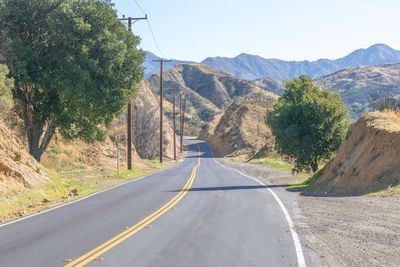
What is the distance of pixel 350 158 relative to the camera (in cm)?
2541

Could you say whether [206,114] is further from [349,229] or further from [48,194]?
[349,229]

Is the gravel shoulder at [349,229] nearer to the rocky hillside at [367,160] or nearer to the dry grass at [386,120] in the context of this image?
the rocky hillside at [367,160]

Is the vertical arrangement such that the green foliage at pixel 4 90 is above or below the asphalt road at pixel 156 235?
above

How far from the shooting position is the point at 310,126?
32969mm

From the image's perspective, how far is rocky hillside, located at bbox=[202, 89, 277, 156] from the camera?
11350 cm

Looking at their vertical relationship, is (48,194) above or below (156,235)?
below

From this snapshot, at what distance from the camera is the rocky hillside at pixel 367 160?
71.3 ft

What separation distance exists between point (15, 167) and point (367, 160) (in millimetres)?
14592

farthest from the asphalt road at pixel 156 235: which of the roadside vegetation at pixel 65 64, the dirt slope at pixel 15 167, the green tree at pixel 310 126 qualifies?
the green tree at pixel 310 126

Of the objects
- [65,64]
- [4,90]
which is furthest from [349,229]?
[65,64]

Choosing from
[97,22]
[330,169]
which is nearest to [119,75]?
[97,22]

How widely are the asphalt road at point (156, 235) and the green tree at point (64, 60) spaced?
9.23 metres

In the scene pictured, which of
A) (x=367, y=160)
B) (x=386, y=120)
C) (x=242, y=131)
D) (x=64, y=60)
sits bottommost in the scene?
(x=242, y=131)

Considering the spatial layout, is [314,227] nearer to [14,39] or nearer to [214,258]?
[214,258]
